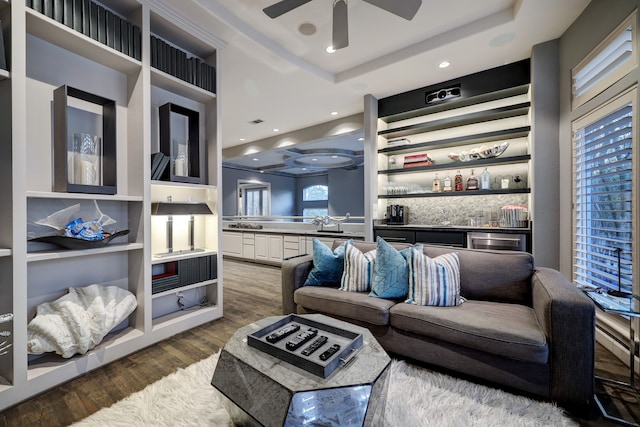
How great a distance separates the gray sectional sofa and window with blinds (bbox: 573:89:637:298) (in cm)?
60

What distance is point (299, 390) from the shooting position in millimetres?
1075

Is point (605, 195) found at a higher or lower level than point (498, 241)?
higher

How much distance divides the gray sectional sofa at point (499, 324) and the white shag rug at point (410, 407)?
10 cm

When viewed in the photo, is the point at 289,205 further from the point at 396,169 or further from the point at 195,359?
the point at 195,359

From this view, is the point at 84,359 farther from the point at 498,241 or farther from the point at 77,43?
the point at 498,241

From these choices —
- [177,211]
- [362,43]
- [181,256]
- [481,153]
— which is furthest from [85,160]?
[481,153]

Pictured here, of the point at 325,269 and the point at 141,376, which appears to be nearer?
the point at 141,376

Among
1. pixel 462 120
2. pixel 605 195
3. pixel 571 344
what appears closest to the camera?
pixel 571 344

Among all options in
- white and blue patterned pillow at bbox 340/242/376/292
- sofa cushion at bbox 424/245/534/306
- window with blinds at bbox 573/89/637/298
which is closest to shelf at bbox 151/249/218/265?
white and blue patterned pillow at bbox 340/242/376/292

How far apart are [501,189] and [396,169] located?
1375 millimetres

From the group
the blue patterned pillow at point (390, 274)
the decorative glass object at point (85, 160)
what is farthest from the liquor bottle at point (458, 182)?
the decorative glass object at point (85, 160)

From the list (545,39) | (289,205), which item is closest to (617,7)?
(545,39)

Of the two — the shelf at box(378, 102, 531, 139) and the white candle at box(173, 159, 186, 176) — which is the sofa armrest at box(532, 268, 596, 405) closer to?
the shelf at box(378, 102, 531, 139)

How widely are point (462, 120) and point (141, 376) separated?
436 cm
